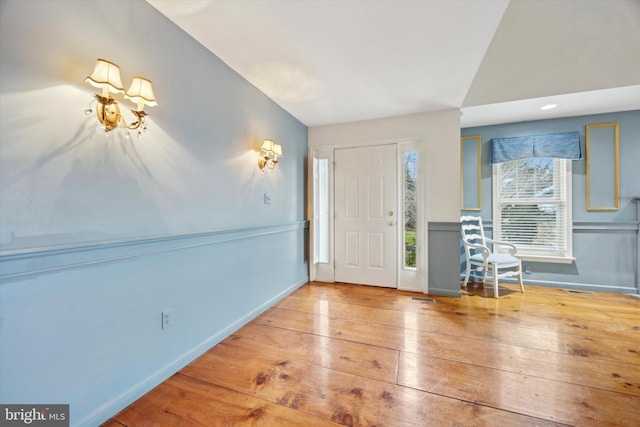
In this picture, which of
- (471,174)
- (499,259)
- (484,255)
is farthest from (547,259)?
(471,174)

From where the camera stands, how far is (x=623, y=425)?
1317 millimetres

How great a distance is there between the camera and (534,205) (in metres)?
3.66

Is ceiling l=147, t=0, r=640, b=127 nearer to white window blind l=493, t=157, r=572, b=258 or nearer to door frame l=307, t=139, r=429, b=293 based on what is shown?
door frame l=307, t=139, r=429, b=293

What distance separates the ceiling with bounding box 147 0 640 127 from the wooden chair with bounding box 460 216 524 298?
1.48 metres

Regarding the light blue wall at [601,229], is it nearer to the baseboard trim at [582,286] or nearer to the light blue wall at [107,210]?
the baseboard trim at [582,286]

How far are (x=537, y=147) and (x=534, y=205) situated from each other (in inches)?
31.4

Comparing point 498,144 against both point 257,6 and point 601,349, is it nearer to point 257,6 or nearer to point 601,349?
point 601,349

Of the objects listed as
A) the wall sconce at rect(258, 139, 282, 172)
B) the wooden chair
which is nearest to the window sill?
the wooden chair

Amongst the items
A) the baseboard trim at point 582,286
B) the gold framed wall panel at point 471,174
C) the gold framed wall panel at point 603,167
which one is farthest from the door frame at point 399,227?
the gold framed wall panel at point 603,167

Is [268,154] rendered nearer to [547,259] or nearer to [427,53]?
[427,53]

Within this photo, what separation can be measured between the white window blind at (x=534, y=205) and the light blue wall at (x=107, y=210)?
368cm

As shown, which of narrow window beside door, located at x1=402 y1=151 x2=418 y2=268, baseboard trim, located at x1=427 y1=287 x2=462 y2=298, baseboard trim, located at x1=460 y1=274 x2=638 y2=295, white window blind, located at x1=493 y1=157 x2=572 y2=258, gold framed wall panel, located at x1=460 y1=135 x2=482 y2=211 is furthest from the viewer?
gold framed wall panel, located at x1=460 y1=135 x2=482 y2=211

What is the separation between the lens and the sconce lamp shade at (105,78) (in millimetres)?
1215

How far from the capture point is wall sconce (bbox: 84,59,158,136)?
123 cm
